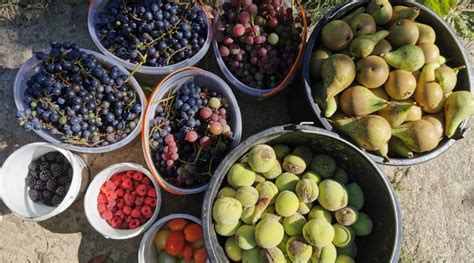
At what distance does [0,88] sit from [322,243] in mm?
1997

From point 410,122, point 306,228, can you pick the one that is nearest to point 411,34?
point 410,122

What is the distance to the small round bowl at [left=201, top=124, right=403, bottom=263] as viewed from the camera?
1.57 m

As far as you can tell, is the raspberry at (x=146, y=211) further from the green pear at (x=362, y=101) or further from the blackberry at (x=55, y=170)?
the green pear at (x=362, y=101)

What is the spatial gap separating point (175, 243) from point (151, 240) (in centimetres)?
15

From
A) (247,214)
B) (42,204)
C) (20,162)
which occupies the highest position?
(247,214)

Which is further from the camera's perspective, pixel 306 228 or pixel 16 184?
pixel 16 184

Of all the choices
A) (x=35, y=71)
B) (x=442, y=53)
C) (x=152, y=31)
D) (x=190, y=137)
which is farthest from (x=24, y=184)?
(x=442, y=53)

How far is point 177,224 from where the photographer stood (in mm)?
1984

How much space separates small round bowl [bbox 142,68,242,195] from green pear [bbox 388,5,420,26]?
858 mm

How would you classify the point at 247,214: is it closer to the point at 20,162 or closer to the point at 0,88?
the point at 20,162

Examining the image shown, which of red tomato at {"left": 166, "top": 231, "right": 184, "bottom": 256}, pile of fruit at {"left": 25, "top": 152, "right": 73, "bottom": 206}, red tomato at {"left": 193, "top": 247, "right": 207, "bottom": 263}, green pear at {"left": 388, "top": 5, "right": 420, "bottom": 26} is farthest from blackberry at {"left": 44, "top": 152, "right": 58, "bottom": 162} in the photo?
green pear at {"left": 388, "top": 5, "right": 420, "bottom": 26}

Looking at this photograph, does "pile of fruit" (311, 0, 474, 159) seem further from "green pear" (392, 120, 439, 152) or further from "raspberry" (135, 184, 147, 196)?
"raspberry" (135, 184, 147, 196)

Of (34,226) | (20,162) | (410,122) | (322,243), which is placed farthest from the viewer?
(34,226)

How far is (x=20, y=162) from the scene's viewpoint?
6.56ft
